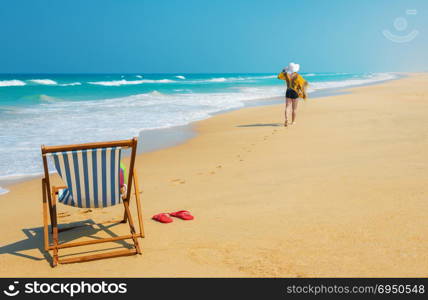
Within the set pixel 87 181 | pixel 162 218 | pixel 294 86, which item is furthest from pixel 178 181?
pixel 294 86

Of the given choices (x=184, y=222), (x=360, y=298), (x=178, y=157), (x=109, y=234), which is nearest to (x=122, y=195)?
(x=109, y=234)

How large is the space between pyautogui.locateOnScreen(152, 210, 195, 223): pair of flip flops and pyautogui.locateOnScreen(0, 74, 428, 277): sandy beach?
0.24 feet

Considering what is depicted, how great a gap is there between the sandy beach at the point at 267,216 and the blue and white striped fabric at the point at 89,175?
407 millimetres

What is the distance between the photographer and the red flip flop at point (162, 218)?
12.8 feet

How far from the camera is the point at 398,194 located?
14.0ft

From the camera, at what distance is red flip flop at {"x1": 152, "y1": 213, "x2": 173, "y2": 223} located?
3.89m

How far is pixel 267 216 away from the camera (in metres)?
3.91

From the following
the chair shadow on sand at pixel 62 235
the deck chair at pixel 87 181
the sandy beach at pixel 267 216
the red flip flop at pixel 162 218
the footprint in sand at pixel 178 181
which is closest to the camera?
the sandy beach at pixel 267 216

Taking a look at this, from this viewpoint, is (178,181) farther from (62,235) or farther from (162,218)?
(62,235)

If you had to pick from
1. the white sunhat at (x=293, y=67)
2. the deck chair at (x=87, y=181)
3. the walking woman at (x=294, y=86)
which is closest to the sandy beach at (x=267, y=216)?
the deck chair at (x=87, y=181)

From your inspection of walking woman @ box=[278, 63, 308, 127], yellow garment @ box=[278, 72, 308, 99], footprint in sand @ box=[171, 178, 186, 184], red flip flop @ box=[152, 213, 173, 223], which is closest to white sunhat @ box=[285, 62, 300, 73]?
walking woman @ box=[278, 63, 308, 127]

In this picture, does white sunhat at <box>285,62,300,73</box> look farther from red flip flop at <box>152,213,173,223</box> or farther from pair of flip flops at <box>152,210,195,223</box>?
red flip flop at <box>152,213,173,223</box>

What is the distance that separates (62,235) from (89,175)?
0.77 metres

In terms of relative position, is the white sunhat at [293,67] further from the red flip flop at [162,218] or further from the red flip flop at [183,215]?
the red flip flop at [162,218]
